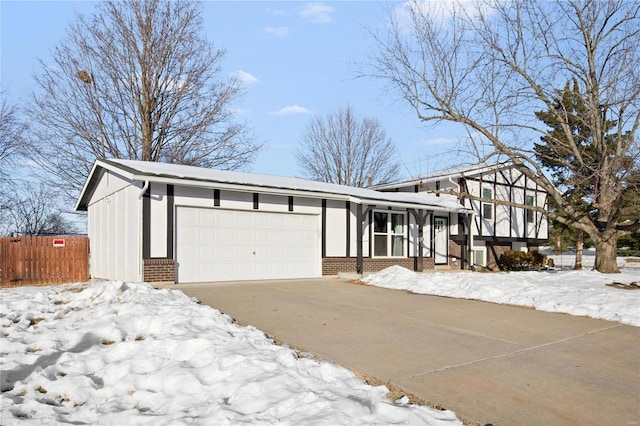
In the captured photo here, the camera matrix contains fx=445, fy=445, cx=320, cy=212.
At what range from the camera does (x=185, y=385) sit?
409 centimetres

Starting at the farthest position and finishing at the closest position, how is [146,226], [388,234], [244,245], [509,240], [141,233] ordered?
[509,240] → [388,234] → [244,245] → [146,226] → [141,233]

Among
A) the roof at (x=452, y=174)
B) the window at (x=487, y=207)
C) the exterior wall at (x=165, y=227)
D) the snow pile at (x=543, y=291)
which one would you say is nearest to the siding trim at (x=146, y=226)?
the exterior wall at (x=165, y=227)

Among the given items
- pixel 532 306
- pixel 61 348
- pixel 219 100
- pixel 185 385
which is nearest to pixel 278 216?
pixel 532 306

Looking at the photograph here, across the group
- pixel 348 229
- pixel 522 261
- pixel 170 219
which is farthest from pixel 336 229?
pixel 522 261

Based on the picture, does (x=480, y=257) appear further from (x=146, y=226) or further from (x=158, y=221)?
(x=146, y=226)

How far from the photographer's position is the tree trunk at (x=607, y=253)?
55.2 feet

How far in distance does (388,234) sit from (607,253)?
827 cm

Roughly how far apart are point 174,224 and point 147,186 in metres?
1.32

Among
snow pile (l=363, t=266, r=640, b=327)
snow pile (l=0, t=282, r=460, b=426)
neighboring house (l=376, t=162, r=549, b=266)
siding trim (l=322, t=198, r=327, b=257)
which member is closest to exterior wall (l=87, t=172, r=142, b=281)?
snow pile (l=0, t=282, r=460, b=426)

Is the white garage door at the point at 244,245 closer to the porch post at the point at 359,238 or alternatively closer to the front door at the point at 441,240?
the porch post at the point at 359,238

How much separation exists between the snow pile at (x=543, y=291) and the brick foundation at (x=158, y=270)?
230 inches

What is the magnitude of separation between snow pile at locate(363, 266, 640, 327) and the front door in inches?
236

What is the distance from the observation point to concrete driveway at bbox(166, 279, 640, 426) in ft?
12.9

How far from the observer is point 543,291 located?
1033cm
